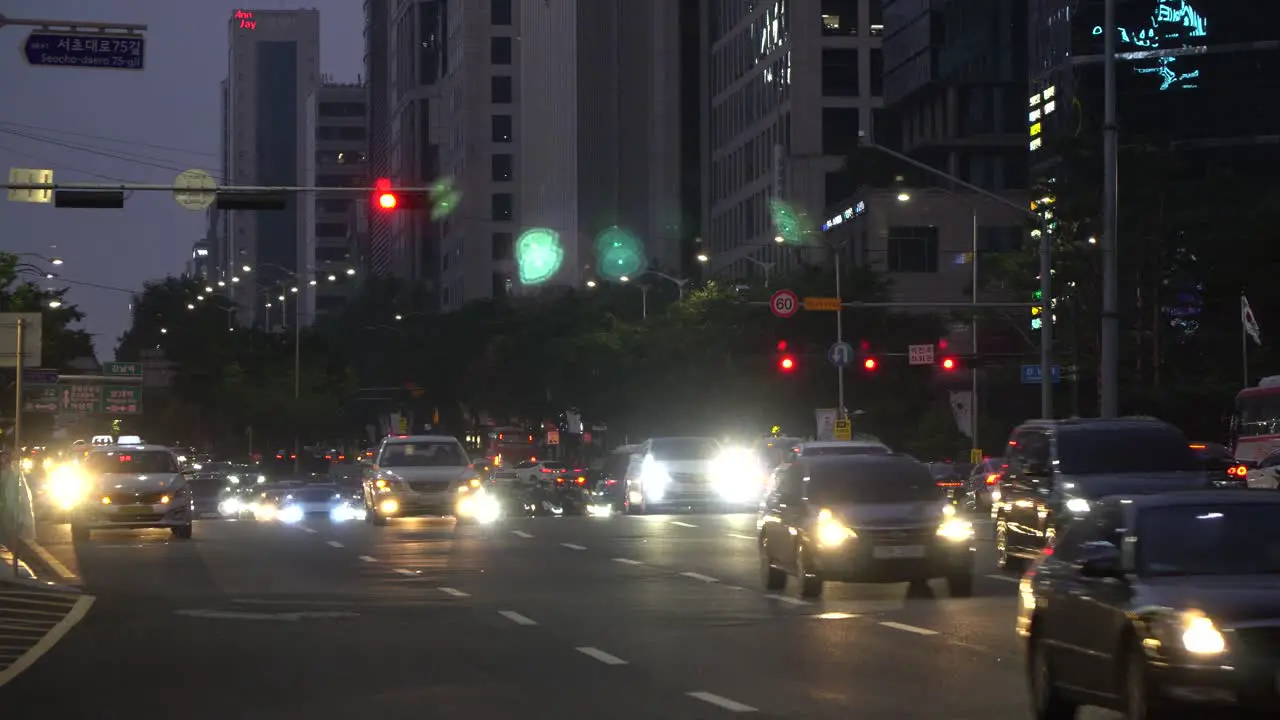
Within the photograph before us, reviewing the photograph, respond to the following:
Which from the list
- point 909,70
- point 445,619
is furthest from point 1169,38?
point 445,619

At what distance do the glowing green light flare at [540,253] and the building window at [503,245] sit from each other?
17914mm

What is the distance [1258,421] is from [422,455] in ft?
72.6

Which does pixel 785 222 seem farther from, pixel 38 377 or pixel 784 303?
pixel 38 377

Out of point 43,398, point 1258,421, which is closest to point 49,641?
point 1258,421

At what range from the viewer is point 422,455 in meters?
43.6

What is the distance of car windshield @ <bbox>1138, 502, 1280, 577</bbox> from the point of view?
12.8 meters

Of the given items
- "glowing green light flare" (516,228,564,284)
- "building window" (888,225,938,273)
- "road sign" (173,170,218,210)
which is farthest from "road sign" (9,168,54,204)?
"glowing green light flare" (516,228,564,284)

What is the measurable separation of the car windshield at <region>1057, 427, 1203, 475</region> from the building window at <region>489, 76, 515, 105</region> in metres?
174

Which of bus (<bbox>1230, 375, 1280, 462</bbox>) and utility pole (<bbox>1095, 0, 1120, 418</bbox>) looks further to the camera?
bus (<bbox>1230, 375, 1280, 462</bbox>)

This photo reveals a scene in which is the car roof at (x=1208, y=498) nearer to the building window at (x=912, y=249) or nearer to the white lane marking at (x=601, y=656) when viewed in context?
the white lane marking at (x=601, y=656)

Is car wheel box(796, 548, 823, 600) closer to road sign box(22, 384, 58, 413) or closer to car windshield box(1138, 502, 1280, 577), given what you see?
car windshield box(1138, 502, 1280, 577)

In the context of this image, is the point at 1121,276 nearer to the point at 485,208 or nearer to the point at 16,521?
the point at 16,521

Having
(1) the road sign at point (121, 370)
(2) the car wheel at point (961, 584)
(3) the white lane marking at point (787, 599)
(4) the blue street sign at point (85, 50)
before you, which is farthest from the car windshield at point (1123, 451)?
(1) the road sign at point (121, 370)

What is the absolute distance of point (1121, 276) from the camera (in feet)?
229
